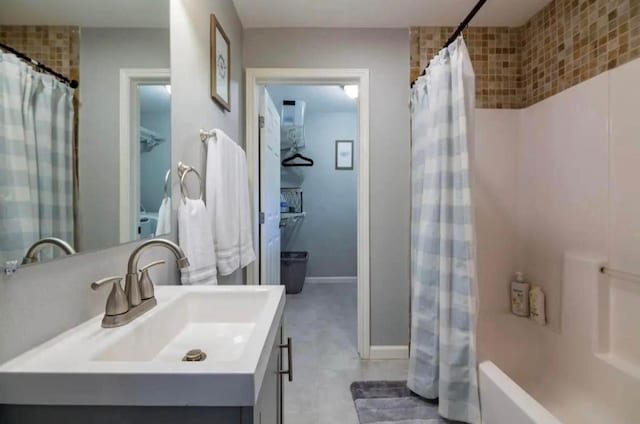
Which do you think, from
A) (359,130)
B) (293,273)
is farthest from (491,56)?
(293,273)

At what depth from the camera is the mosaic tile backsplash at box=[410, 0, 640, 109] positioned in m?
1.44

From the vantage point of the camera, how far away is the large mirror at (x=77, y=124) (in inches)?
22.6

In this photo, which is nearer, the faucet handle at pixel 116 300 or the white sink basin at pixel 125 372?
the white sink basin at pixel 125 372

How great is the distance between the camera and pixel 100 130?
78 cm

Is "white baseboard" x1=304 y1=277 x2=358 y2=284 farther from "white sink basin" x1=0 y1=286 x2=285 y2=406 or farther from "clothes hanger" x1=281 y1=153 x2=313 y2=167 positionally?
"white sink basin" x1=0 y1=286 x2=285 y2=406

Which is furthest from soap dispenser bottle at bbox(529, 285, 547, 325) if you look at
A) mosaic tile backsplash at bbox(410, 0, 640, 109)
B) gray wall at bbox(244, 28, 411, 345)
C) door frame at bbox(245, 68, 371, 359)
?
mosaic tile backsplash at bbox(410, 0, 640, 109)

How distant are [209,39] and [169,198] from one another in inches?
34.5

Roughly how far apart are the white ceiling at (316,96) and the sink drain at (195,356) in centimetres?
300

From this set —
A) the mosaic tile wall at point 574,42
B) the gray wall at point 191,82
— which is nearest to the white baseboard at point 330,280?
the gray wall at point 191,82

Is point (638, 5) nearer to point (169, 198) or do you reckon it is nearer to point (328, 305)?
point (169, 198)

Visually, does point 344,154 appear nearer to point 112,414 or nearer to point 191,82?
point 191,82

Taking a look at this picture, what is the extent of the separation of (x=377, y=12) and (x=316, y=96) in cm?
168

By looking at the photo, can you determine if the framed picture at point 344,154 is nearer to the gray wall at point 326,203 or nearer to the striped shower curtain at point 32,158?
the gray wall at point 326,203

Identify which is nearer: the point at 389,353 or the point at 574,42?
the point at 574,42
